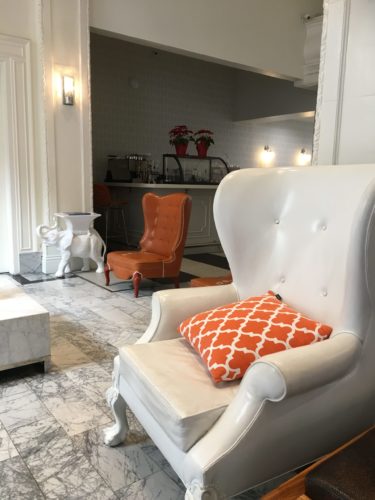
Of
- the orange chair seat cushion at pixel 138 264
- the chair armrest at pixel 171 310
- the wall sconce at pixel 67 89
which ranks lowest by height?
the orange chair seat cushion at pixel 138 264

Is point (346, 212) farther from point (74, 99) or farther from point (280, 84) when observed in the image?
point (280, 84)

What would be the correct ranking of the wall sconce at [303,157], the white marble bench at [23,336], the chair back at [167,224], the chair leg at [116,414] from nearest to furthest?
1. the chair leg at [116,414]
2. the white marble bench at [23,336]
3. the chair back at [167,224]
4. the wall sconce at [303,157]

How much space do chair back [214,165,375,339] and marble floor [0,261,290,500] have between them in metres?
0.74

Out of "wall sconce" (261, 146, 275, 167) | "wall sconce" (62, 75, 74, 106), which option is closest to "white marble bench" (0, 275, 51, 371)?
"wall sconce" (62, 75, 74, 106)

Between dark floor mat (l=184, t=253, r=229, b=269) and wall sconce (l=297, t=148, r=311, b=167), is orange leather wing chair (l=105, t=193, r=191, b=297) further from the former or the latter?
wall sconce (l=297, t=148, r=311, b=167)

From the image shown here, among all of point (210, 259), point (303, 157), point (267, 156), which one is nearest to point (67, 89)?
point (210, 259)

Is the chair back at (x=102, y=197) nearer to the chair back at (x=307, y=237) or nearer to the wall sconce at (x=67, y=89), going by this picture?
the wall sconce at (x=67, y=89)

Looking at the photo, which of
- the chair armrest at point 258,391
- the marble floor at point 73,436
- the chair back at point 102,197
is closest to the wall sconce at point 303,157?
the chair back at point 102,197

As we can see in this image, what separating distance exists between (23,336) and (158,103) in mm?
6897

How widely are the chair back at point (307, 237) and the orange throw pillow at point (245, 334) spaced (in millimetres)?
125

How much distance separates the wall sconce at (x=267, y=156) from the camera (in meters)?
10.2

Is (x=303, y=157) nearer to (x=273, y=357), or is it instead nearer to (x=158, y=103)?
(x=158, y=103)

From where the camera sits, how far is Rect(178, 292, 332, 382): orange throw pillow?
1.31 meters

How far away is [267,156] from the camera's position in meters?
10.3
